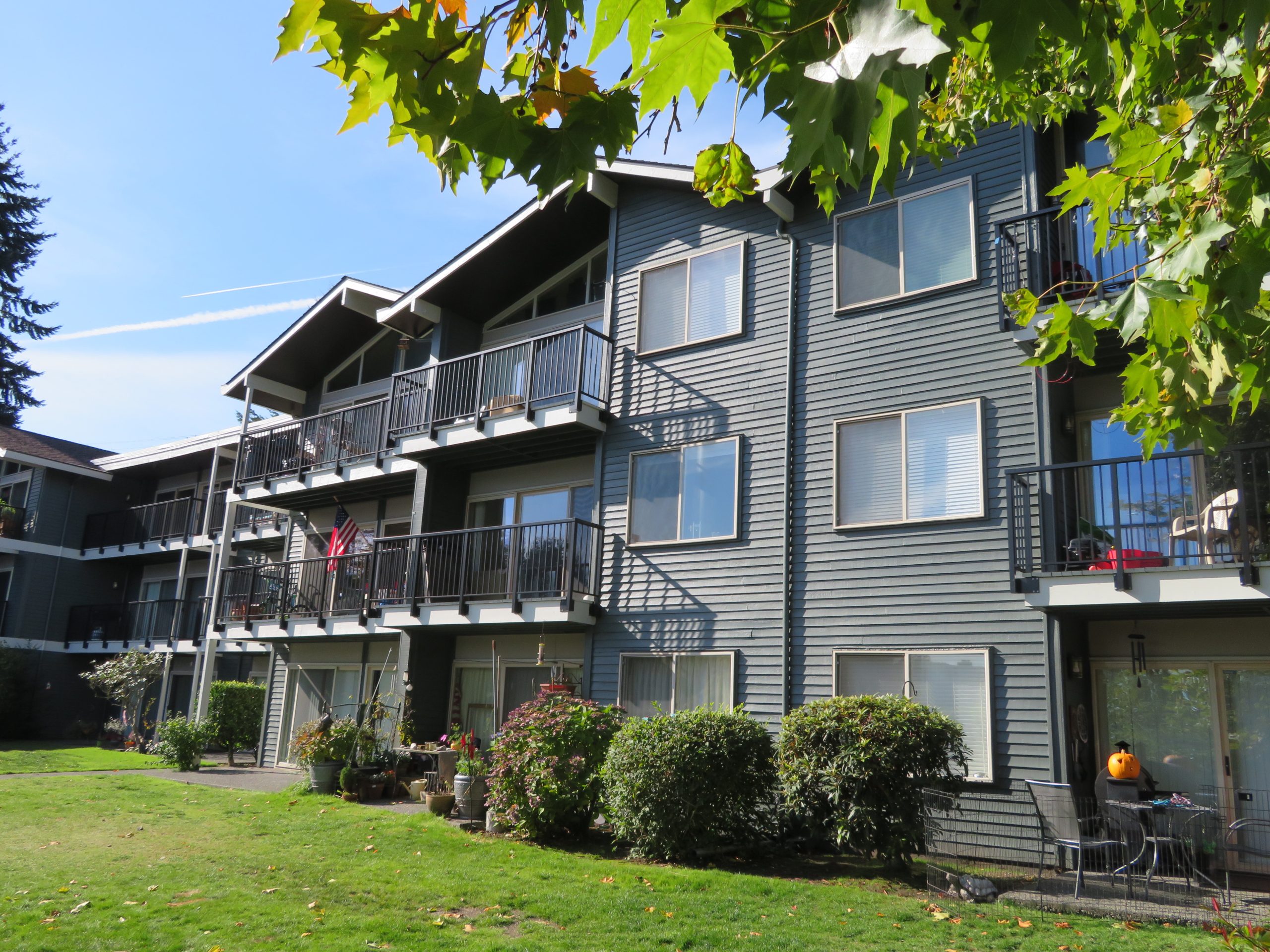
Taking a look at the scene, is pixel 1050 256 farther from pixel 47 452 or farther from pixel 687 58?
pixel 47 452

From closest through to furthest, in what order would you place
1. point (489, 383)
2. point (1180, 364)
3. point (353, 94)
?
point (353, 94)
point (1180, 364)
point (489, 383)

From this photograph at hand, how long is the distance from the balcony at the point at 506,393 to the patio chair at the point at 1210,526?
8.61 metres

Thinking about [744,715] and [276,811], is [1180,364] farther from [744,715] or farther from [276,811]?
[276,811]

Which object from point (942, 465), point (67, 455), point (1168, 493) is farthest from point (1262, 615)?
point (67, 455)

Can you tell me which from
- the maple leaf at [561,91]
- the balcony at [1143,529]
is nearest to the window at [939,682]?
the balcony at [1143,529]

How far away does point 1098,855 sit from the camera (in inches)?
400

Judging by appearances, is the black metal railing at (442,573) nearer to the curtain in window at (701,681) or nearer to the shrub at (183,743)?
the curtain in window at (701,681)

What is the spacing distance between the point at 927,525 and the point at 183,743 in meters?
16.0

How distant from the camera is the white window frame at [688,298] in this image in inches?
593

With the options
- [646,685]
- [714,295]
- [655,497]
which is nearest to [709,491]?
[655,497]

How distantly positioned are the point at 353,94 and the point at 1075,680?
434 inches

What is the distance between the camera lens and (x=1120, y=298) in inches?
142

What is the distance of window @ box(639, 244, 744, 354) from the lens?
15336 millimetres

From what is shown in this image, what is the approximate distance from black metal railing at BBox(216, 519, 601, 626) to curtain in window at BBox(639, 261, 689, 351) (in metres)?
3.35
